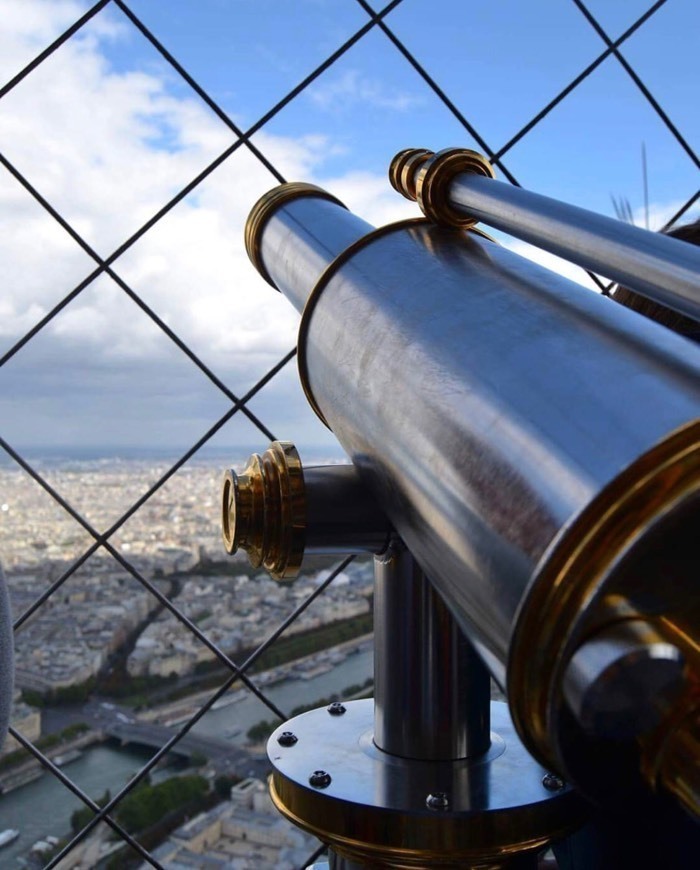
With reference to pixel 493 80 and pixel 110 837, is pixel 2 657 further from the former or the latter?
pixel 493 80

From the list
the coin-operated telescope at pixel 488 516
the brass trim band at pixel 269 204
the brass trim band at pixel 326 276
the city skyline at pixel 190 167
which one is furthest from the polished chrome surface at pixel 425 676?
the city skyline at pixel 190 167

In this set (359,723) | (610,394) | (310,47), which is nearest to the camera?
(610,394)

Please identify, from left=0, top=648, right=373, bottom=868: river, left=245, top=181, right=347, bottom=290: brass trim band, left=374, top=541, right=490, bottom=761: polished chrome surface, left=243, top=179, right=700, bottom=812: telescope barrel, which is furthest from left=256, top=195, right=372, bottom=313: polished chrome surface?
left=0, top=648, right=373, bottom=868: river

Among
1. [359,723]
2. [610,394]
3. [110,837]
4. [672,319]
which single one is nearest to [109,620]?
[110,837]

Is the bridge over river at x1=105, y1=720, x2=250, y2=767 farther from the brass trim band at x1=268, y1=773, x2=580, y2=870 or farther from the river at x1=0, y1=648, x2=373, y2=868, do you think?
the brass trim band at x1=268, y1=773, x2=580, y2=870

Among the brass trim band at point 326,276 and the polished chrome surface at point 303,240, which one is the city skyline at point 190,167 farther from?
the brass trim band at point 326,276

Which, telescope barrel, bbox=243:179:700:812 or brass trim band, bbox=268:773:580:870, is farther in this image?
brass trim band, bbox=268:773:580:870
